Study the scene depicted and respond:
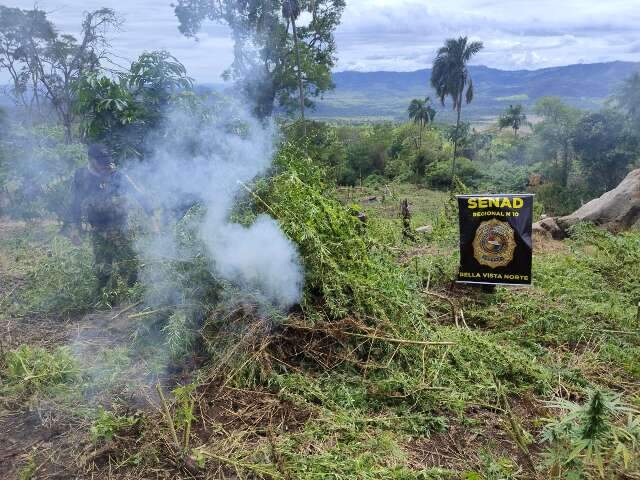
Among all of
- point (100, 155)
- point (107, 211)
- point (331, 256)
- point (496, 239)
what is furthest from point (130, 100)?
point (496, 239)

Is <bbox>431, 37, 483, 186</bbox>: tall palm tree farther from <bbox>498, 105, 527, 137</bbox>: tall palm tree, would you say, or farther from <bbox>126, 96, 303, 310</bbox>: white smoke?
<bbox>498, 105, 527, 137</bbox>: tall palm tree

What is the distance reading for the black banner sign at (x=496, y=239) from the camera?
535 cm

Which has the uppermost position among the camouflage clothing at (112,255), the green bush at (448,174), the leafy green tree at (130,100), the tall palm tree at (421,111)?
the tall palm tree at (421,111)

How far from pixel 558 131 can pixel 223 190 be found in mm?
24796

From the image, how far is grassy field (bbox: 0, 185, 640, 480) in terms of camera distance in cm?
294

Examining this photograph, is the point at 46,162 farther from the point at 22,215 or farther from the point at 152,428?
the point at 152,428

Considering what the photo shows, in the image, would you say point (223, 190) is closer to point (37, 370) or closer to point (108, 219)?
point (108, 219)

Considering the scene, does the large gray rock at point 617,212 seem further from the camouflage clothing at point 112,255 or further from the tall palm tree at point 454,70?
the tall palm tree at point 454,70

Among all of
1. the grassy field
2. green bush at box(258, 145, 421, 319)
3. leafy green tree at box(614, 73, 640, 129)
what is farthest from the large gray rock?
leafy green tree at box(614, 73, 640, 129)

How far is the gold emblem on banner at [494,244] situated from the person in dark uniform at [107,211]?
12.7ft

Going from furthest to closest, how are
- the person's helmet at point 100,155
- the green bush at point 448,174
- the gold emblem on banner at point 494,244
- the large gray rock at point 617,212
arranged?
the green bush at point 448,174
the large gray rock at point 617,212
the gold emblem on banner at point 494,244
the person's helmet at point 100,155

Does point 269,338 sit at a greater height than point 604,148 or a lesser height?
lesser

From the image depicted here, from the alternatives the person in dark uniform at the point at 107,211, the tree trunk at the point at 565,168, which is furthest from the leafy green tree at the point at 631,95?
the person in dark uniform at the point at 107,211

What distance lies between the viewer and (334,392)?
143 inches
